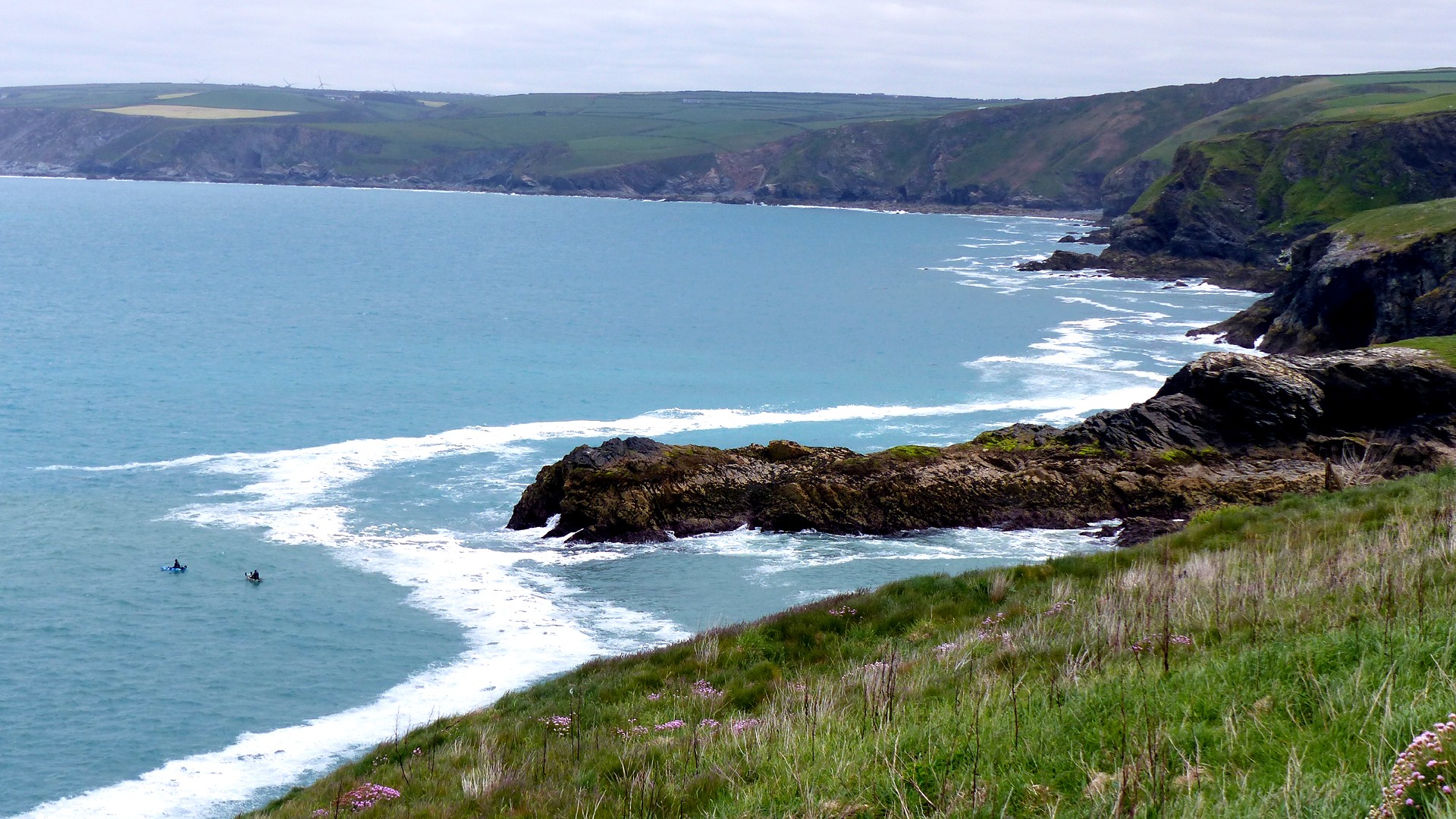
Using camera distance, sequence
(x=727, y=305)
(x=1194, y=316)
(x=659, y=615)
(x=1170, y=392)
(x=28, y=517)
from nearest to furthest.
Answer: (x=659, y=615) → (x=28, y=517) → (x=1170, y=392) → (x=1194, y=316) → (x=727, y=305)

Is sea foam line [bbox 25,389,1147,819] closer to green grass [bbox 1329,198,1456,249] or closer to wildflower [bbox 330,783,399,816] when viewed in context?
wildflower [bbox 330,783,399,816]

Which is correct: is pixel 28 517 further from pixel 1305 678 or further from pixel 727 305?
pixel 727 305

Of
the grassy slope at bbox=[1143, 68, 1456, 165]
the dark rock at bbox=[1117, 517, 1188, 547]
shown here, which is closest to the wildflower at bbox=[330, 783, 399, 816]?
the dark rock at bbox=[1117, 517, 1188, 547]

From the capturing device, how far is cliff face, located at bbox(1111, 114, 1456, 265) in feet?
325

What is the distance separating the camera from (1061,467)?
34.9 m

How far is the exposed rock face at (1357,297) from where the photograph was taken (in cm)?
5447

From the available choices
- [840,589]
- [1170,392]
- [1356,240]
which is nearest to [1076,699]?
[840,589]

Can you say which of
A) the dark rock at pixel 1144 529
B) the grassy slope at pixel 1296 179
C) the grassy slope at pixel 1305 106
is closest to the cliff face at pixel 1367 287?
the dark rock at pixel 1144 529

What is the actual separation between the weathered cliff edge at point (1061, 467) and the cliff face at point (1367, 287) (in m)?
20.9

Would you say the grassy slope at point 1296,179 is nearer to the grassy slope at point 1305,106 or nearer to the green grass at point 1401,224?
the grassy slope at point 1305,106

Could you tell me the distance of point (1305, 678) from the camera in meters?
7.11

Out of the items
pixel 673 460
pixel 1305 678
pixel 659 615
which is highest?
pixel 1305 678

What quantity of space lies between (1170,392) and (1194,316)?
149 ft

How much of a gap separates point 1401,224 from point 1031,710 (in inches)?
2638
